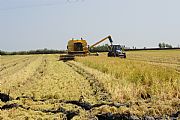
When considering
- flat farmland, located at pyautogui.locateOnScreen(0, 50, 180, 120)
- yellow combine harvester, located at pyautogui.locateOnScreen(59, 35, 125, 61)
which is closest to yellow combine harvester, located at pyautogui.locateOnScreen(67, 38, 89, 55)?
yellow combine harvester, located at pyautogui.locateOnScreen(59, 35, 125, 61)

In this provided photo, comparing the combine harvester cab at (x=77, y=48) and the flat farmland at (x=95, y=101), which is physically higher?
the combine harvester cab at (x=77, y=48)

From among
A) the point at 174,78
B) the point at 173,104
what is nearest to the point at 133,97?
the point at 173,104

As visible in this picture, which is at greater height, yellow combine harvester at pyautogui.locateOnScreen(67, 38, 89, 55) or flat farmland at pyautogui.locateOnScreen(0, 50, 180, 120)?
yellow combine harvester at pyautogui.locateOnScreen(67, 38, 89, 55)

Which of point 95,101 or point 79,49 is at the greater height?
point 79,49

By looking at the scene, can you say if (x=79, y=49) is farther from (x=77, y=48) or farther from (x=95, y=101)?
(x=95, y=101)

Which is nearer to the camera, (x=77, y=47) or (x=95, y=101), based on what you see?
(x=95, y=101)

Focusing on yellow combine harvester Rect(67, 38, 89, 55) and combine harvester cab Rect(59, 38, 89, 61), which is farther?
yellow combine harvester Rect(67, 38, 89, 55)

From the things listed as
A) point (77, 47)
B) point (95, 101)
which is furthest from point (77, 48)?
point (95, 101)

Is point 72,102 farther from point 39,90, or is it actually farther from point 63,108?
point 39,90

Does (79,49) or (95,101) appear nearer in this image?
(95,101)

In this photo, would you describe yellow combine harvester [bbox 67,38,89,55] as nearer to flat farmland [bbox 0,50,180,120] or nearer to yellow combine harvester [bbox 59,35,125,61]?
yellow combine harvester [bbox 59,35,125,61]

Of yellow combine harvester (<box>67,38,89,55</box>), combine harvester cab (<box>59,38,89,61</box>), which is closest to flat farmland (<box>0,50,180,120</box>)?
combine harvester cab (<box>59,38,89,61</box>)

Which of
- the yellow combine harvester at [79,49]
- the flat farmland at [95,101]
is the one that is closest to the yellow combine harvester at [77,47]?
the yellow combine harvester at [79,49]

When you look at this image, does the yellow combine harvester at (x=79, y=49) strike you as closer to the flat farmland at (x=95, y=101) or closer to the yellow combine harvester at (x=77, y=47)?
the yellow combine harvester at (x=77, y=47)
